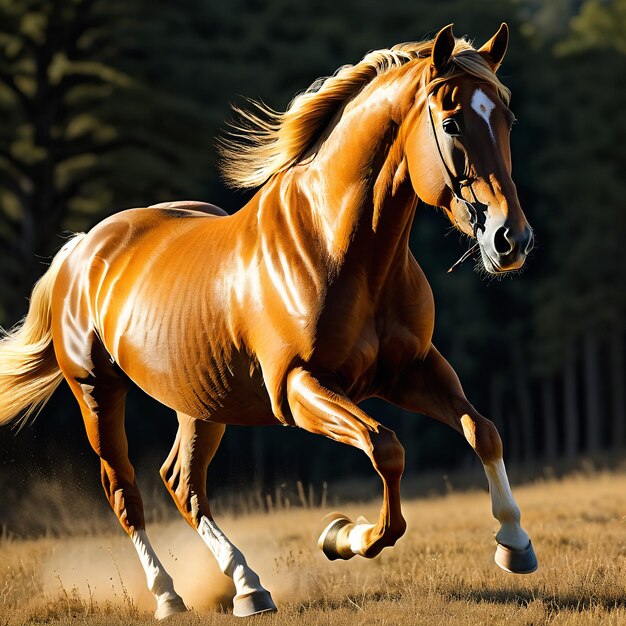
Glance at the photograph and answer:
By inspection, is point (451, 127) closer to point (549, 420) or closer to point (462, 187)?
point (462, 187)

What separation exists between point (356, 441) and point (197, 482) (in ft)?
Answer: 6.97

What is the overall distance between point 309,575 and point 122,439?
143cm

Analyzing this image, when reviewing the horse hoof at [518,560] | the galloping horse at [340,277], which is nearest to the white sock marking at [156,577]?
the galloping horse at [340,277]

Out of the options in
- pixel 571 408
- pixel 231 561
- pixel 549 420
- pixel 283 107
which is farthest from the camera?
pixel 549 420

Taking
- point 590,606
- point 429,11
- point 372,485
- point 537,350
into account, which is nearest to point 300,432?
point 372,485

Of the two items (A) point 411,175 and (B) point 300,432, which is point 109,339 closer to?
(A) point 411,175

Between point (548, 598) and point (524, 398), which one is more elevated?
point (548, 598)

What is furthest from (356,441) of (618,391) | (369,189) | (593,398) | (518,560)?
(618,391)

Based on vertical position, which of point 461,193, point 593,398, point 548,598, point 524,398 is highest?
point 461,193

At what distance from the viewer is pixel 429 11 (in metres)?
26.9

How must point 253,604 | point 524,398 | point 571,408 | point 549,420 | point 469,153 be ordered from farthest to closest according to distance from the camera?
point 549,420 < point 524,398 < point 571,408 < point 253,604 < point 469,153

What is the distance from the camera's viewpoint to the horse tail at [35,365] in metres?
7.48

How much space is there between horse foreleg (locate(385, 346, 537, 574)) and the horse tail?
3.06m

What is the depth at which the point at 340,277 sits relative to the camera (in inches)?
198
